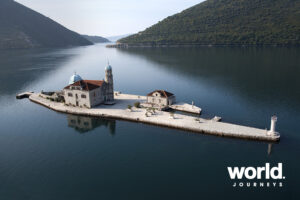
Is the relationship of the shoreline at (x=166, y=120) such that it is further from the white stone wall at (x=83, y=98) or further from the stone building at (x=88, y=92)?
the stone building at (x=88, y=92)

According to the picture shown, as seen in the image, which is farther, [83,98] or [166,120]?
[83,98]

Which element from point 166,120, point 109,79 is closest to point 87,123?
point 109,79

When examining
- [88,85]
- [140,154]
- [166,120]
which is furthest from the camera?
[88,85]

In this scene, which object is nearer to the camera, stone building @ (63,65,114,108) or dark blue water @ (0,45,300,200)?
dark blue water @ (0,45,300,200)

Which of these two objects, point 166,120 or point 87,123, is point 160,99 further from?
point 87,123

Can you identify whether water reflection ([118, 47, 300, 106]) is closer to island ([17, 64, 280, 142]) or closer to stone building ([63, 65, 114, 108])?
island ([17, 64, 280, 142])

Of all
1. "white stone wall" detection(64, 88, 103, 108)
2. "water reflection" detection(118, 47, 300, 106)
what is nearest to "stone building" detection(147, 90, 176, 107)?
"white stone wall" detection(64, 88, 103, 108)

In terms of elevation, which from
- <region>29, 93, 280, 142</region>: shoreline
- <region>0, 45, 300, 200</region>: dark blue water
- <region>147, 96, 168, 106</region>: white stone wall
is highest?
<region>147, 96, 168, 106</region>: white stone wall

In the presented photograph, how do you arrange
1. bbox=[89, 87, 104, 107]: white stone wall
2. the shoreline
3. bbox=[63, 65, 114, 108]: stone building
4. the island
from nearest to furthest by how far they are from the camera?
the shoreline
the island
bbox=[63, 65, 114, 108]: stone building
bbox=[89, 87, 104, 107]: white stone wall
